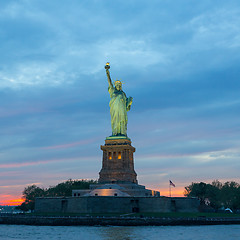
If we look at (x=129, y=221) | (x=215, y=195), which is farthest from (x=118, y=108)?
(x=215, y=195)

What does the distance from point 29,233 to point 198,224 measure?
2800cm

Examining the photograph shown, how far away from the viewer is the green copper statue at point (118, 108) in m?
89.3

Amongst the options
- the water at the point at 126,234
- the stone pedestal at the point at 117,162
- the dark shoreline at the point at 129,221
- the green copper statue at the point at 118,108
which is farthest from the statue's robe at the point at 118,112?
the water at the point at 126,234

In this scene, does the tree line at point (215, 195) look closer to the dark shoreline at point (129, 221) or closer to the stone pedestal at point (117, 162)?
the stone pedestal at point (117, 162)

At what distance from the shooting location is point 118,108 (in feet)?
294

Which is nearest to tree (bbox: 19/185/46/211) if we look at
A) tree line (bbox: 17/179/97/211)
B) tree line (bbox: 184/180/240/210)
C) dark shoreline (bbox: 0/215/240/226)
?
tree line (bbox: 17/179/97/211)

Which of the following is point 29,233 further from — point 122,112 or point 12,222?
point 122,112

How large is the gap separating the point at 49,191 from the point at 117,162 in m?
29.1

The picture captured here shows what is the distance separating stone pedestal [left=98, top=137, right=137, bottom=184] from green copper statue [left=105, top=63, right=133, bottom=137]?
339 centimetres

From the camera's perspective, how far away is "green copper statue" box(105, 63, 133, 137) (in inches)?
3516

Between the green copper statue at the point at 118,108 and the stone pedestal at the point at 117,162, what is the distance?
11.1 feet

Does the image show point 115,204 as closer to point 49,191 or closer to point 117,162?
point 117,162

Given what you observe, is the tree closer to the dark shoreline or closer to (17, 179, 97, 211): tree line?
(17, 179, 97, 211): tree line

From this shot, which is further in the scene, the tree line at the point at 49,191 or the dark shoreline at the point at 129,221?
the tree line at the point at 49,191
